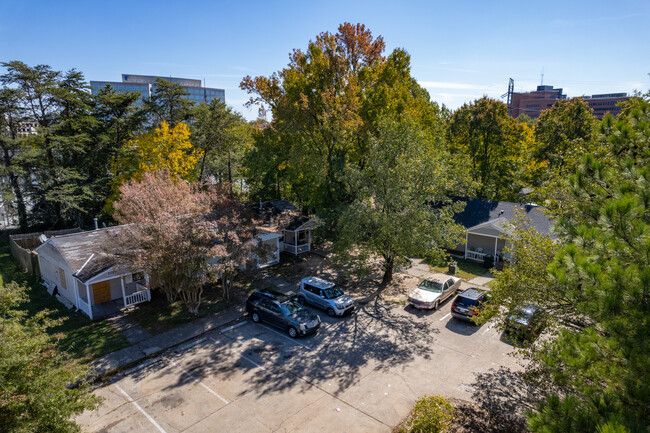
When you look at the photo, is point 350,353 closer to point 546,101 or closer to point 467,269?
point 467,269

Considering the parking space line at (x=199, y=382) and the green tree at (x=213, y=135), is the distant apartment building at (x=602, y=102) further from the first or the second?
the parking space line at (x=199, y=382)

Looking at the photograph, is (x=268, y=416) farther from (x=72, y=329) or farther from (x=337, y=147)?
(x=337, y=147)

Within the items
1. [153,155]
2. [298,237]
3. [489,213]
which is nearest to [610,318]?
[298,237]

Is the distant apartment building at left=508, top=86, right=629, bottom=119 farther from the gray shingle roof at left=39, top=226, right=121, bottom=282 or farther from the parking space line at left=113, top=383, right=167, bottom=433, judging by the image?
the parking space line at left=113, top=383, right=167, bottom=433

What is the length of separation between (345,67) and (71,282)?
21.1 metres

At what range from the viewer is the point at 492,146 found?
35281mm

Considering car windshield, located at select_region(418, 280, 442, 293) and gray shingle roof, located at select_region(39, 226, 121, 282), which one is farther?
car windshield, located at select_region(418, 280, 442, 293)

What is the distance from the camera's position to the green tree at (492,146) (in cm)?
3409

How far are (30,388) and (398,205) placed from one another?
1608 cm

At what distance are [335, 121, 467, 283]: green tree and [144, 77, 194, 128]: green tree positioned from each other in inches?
919

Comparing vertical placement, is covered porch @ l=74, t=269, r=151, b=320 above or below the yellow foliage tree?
below

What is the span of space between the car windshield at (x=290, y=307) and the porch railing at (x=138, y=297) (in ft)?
26.6

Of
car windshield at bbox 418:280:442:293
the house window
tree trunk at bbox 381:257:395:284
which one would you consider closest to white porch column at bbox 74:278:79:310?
the house window

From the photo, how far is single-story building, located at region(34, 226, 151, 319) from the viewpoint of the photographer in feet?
57.6
